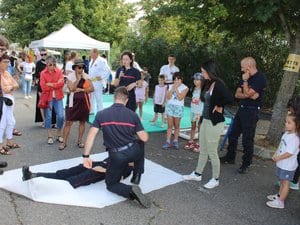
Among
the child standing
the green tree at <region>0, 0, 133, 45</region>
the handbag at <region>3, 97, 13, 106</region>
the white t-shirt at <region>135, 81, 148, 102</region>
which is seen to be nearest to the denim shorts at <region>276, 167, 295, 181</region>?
the handbag at <region>3, 97, 13, 106</region>

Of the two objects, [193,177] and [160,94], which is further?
[160,94]

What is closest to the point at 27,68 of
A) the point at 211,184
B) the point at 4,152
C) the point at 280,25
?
the point at 4,152

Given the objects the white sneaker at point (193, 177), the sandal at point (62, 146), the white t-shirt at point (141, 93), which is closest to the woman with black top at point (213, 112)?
the white sneaker at point (193, 177)

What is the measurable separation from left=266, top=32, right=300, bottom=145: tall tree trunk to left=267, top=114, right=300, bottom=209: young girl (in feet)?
8.90

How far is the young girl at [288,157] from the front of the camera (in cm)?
468

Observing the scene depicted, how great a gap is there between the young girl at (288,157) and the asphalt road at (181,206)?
7.6 inches

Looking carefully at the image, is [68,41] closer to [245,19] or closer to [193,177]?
[245,19]

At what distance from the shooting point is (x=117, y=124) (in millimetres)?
4430

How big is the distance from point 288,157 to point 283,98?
9.76 feet

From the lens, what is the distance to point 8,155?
6.24 m

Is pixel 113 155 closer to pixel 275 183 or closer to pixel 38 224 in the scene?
pixel 38 224

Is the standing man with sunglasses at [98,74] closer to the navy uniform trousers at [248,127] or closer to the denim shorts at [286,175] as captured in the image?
the navy uniform trousers at [248,127]

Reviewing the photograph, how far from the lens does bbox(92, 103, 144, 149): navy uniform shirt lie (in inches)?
174

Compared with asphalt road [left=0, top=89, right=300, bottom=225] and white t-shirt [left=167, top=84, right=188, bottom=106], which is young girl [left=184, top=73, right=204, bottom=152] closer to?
white t-shirt [left=167, top=84, right=188, bottom=106]
